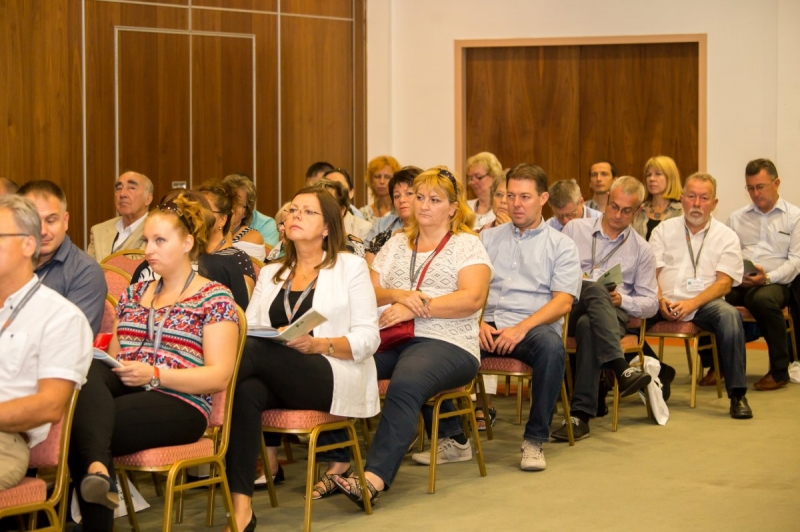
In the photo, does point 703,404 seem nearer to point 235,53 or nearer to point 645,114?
point 645,114

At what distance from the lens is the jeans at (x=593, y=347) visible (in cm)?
518

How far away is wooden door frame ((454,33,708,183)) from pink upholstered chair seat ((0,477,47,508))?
7040 millimetres

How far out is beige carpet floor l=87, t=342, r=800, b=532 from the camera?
374 cm

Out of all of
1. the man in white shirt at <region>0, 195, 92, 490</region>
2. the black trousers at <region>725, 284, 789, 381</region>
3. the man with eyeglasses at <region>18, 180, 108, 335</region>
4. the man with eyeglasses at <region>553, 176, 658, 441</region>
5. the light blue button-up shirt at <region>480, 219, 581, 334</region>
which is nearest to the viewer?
the man in white shirt at <region>0, 195, 92, 490</region>

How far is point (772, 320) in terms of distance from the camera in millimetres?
6410

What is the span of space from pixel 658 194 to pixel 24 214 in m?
5.29

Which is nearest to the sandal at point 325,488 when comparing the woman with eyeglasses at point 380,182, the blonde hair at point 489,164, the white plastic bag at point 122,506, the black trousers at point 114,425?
the white plastic bag at point 122,506

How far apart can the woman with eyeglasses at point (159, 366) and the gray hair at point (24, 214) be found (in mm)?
505

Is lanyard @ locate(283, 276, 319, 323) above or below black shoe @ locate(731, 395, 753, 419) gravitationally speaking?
above

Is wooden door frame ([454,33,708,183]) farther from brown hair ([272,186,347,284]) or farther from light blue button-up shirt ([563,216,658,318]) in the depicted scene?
brown hair ([272,186,347,284])

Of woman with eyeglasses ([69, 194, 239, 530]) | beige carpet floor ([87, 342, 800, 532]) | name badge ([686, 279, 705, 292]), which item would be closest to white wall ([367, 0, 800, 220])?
name badge ([686, 279, 705, 292])

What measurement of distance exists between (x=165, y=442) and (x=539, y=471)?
1940 millimetres

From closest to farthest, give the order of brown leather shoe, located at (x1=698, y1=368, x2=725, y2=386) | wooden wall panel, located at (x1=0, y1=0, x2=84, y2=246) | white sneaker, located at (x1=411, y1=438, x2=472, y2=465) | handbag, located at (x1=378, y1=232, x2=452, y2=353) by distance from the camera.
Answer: handbag, located at (x1=378, y1=232, x2=452, y2=353) < white sneaker, located at (x1=411, y1=438, x2=472, y2=465) < brown leather shoe, located at (x1=698, y1=368, x2=725, y2=386) < wooden wall panel, located at (x1=0, y1=0, x2=84, y2=246)

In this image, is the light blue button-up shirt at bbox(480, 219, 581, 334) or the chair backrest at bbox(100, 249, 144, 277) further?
the light blue button-up shirt at bbox(480, 219, 581, 334)
